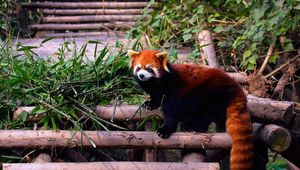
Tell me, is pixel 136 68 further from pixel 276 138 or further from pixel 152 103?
pixel 276 138

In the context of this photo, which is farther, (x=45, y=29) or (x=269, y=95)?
(x=45, y=29)

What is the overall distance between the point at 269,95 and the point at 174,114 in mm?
1380

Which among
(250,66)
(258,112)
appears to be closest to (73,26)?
(250,66)

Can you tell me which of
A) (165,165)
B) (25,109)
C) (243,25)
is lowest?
(165,165)

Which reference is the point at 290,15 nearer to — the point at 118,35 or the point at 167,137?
the point at 167,137

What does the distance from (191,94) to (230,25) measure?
2.39 metres

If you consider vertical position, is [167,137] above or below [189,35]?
below

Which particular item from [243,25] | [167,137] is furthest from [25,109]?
[243,25]

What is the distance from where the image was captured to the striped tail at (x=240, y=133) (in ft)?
10.4

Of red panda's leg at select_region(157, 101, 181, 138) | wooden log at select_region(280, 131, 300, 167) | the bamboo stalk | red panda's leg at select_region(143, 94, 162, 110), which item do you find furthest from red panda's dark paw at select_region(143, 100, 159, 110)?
the bamboo stalk

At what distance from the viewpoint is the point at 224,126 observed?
3580 mm

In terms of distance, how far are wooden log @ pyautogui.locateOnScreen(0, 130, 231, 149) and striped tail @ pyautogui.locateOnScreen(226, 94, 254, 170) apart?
88 millimetres

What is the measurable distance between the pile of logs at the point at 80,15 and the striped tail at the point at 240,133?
5.20 meters

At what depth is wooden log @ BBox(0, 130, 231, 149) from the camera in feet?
10.8
